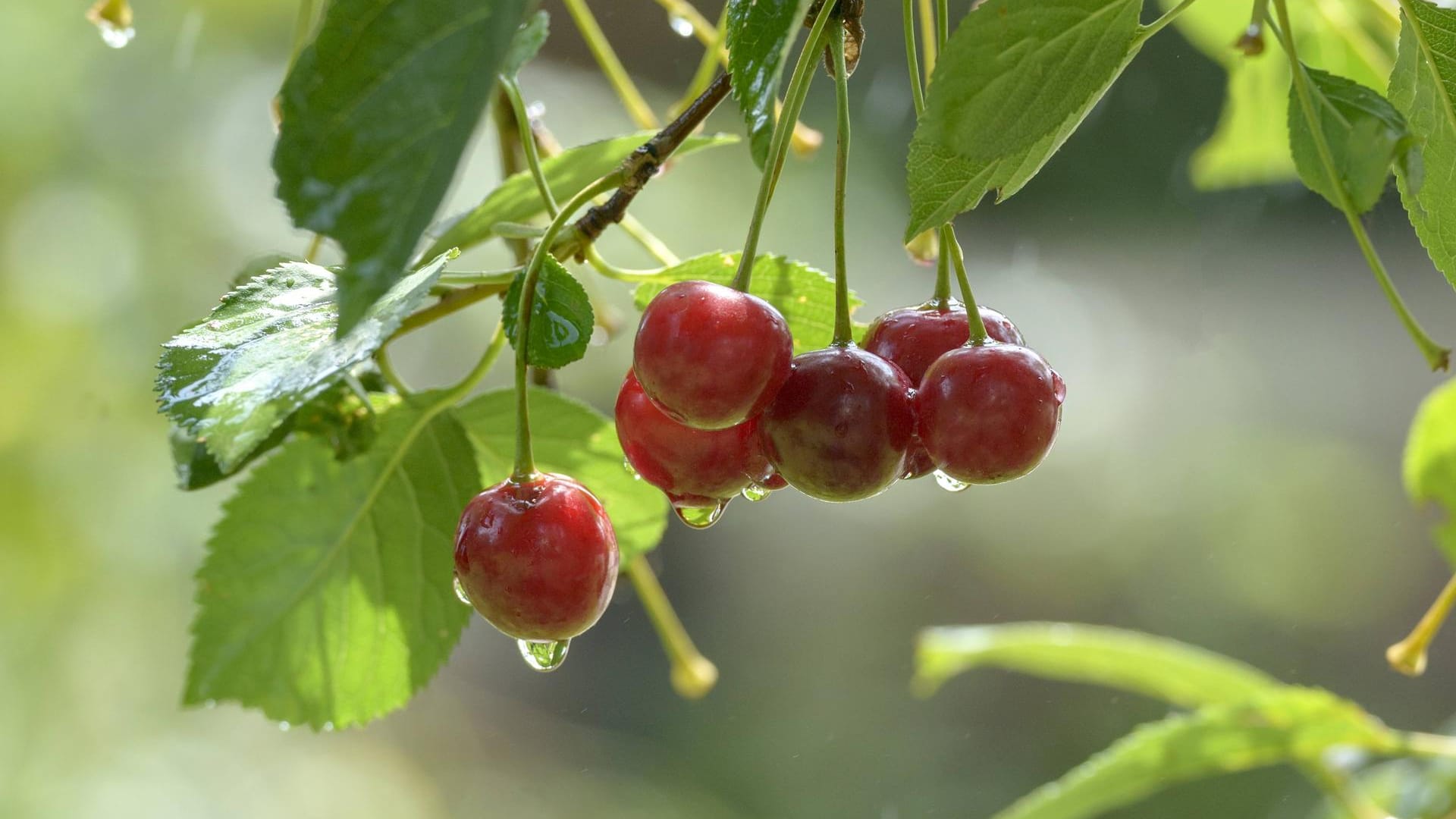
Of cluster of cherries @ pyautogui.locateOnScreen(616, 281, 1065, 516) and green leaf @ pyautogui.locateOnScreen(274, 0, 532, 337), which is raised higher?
green leaf @ pyautogui.locateOnScreen(274, 0, 532, 337)

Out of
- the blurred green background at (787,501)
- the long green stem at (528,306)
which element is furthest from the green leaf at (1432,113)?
the blurred green background at (787,501)

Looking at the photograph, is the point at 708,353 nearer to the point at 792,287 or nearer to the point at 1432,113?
the point at 792,287

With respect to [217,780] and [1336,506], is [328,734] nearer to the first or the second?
[217,780]

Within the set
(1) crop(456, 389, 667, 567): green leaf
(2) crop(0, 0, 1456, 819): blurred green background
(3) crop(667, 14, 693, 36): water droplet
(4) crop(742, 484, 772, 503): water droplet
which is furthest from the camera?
(2) crop(0, 0, 1456, 819): blurred green background

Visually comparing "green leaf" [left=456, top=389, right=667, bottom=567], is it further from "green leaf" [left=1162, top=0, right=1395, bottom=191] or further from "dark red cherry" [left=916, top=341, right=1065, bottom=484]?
"green leaf" [left=1162, top=0, right=1395, bottom=191]

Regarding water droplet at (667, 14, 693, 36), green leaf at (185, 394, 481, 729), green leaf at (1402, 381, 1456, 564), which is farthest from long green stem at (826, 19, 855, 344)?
green leaf at (1402, 381, 1456, 564)

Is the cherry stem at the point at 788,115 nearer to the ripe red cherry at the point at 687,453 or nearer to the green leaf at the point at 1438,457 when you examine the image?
the ripe red cherry at the point at 687,453

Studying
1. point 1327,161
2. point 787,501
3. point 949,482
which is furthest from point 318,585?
point 787,501
